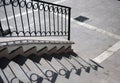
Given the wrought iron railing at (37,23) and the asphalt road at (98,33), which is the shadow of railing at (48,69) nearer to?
the asphalt road at (98,33)

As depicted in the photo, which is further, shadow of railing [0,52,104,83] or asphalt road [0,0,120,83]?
asphalt road [0,0,120,83]

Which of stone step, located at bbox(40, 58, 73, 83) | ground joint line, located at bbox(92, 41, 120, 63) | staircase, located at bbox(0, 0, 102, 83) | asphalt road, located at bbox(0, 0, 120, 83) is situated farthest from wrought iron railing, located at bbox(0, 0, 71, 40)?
ground joint line, located at bbox(92, 41, 120, 63)

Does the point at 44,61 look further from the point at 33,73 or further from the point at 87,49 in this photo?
the point at 87,49

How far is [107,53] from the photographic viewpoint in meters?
8.05

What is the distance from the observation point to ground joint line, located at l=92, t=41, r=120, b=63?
25.2 feet

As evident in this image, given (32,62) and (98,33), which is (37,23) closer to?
(98,33)

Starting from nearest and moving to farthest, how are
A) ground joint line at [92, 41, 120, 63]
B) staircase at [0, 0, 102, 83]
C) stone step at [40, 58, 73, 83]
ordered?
staircase at [0, 0, 102, 83]
stone step at [40, 58, 73, 83]
ground joint line at [92, 41, 120, 63]

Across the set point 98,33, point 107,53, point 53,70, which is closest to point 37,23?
point 98,33

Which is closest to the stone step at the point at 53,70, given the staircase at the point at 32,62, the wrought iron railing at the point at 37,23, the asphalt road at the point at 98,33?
the staircase at the point at 32,62

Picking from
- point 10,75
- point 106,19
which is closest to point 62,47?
point 10,75

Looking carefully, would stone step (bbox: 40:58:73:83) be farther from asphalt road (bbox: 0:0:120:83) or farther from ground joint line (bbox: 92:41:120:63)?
ground joint line (bbox: 92:41:120:63)

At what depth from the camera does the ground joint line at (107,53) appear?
767 centimetres

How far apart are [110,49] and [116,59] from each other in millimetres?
782

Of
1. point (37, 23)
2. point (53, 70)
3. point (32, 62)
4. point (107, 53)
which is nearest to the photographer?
point (32, 62)
